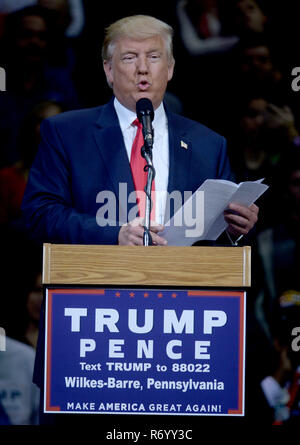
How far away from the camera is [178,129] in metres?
2.50

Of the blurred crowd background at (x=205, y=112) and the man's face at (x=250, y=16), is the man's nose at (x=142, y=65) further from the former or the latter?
the man's face at (x=250, y=16)

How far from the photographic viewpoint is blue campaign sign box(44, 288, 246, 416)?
1.88 meters

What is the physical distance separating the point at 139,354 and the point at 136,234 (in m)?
0.30

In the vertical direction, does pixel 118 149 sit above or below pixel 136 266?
above

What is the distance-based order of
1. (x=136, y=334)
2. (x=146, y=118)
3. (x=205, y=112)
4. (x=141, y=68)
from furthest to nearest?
1. (x=205, y=112)
2. (x=141, y=68)
3. (x=146, y=118)
4. (x=136, y=334)

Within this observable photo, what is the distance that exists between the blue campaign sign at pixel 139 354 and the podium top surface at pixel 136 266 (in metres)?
0.03

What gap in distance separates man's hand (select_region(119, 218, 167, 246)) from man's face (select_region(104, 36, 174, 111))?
0.54m

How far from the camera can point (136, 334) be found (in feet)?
6.15

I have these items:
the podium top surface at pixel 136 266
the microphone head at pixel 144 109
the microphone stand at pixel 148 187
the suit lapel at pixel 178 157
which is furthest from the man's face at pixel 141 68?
the podium top surface at pixel 136 266

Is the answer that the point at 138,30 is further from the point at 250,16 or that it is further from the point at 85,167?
the point at 250,16

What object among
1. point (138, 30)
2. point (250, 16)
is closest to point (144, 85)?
point (138, 30)

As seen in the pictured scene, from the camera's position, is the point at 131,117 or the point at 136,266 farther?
the point at 131,117

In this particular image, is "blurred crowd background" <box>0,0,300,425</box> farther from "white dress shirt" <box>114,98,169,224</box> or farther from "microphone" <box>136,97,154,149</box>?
"microphone" <box>136,97,154,149</box>
